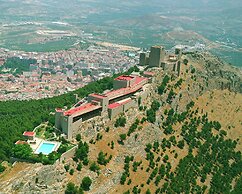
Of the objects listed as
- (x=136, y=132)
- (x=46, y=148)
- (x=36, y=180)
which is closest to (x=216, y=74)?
(x=136, y=132)

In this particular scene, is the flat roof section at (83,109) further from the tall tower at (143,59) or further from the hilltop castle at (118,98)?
the tall tower at (143,59)

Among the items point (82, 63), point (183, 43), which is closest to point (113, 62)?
point (82, 63)

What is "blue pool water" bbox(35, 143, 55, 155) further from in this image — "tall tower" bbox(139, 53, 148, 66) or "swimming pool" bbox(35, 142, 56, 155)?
"tall tower" bbox(139, 53, 148, 66)

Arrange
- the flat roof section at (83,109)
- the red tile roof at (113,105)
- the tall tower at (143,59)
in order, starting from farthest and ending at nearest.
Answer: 1. the tall tower at (143,59)
2. the red tile roof at (113,105)
3. the flat roof section at (83,109)

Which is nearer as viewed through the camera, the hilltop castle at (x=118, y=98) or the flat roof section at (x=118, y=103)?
the hilltop castle at (x=118, y=98)

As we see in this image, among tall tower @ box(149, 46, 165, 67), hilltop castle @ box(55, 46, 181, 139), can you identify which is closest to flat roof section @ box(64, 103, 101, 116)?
hilltop castle @ box(55, 46, 181, 139)

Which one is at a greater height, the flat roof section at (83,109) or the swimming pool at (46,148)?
the flat roof section at (83,109)

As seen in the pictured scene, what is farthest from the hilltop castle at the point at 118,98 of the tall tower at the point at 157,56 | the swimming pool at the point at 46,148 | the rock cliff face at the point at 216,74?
the rock cliff face at the point at 216,74
